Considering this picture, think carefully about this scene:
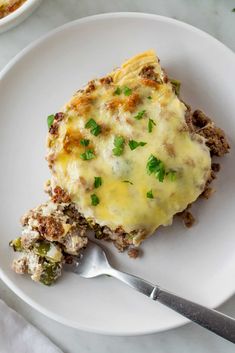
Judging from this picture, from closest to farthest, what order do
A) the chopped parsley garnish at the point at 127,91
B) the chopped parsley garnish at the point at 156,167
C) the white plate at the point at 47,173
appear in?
1. the chopped parsley garnish at the point at 156,167
2. the chopped parsley garnish at the point at 127,91
3. the white plate at the point at 47,173

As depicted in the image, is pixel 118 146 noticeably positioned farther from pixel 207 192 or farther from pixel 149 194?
pixel 207 192

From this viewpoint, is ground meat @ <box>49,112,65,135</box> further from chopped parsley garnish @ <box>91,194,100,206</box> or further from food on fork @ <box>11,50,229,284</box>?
chopped parsley garnish @ <box>91,194,100,206</box>

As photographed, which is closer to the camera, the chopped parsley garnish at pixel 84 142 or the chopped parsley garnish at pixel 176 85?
the chopped parsley garnish at pixel 84 142

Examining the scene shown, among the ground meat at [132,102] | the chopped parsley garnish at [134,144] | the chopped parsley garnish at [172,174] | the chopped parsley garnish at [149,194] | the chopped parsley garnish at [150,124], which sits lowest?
the chopped parsley garnish at [149,194]

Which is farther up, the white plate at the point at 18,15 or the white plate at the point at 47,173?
the white plate at the point at 18,15

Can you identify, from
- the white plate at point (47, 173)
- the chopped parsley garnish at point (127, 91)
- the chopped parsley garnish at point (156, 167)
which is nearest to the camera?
the chopped parsley garnish at point (156, 167)

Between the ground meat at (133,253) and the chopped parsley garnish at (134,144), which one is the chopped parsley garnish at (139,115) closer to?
the chopped parsley garnish at (134,144)

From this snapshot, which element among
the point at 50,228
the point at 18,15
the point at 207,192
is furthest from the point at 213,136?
the point at 18,15

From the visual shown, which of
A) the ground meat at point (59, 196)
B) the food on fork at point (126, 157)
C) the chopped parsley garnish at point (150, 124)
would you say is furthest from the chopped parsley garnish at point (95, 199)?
the chopped parsley garnish at point (150, 124)
